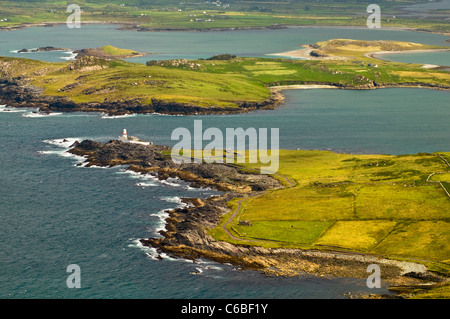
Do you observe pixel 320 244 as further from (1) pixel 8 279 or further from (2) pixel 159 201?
(1) pixel 8 279

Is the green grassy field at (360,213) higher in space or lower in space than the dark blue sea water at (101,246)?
higher

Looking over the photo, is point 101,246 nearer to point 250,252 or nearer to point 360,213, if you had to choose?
point 250,252

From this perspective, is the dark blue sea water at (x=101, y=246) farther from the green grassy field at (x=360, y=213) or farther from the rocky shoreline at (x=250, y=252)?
the green grassy field at (x=360, y=213)

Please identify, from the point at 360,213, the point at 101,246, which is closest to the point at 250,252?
the point at 360,213

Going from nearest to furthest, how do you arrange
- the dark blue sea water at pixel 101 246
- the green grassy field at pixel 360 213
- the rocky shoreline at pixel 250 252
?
the dark blue sea water at pixel 101 246 < the rocky shoreline at pixel 250 252 < the green grassy field at pixel 360 213

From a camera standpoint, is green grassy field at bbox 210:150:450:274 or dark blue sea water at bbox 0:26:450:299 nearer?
dark blue sea water at bbox 0:26:450:299

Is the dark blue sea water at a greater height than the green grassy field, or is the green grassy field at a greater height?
the green grassy field

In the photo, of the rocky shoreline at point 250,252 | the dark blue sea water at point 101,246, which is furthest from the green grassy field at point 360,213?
the dark blue sea water at point 101,246

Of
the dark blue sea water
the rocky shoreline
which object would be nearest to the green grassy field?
the rocky shoreline

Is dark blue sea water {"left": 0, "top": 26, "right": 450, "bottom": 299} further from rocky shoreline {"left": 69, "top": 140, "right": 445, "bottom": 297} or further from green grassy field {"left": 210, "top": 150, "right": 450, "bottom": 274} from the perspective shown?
green grassy field {"left": 210, "top": 150, "right": 450, "bottom": 274}
